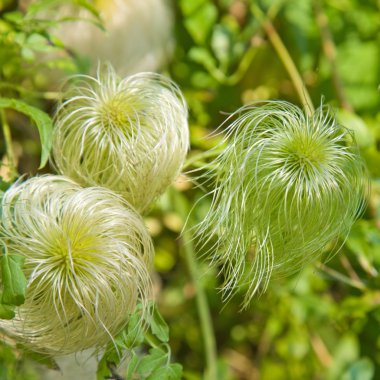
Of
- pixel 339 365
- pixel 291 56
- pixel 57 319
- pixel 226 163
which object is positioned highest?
pixel 226 163

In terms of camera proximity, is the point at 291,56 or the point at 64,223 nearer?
the point at 64,223

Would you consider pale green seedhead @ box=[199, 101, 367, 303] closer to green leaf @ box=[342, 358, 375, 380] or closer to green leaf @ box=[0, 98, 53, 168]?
green leaf @ box=[0, 98, 53, 168]

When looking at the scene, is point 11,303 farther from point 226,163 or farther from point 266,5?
point 266,5

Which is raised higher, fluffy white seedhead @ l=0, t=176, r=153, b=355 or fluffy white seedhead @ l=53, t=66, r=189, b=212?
fluffy white seedhead @ l=53, t=66, r=189, b=212

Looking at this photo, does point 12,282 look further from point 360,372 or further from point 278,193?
point 360,372

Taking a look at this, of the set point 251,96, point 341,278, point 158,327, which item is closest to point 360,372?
point 341,278

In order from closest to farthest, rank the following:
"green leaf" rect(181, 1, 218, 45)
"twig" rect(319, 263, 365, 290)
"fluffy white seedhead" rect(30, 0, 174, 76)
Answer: "twig" rect(319, 263, 365, 290)
"fluffy white seedhead" rect(30, 0, 174, 76)
"green leaf" rect(181, 1, 218, 45)

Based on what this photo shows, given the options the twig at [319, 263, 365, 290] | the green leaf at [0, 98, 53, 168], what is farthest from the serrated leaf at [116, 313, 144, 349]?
the twig at [319, 263, 365, 290]

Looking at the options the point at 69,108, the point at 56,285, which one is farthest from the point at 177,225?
the point at 56,285
